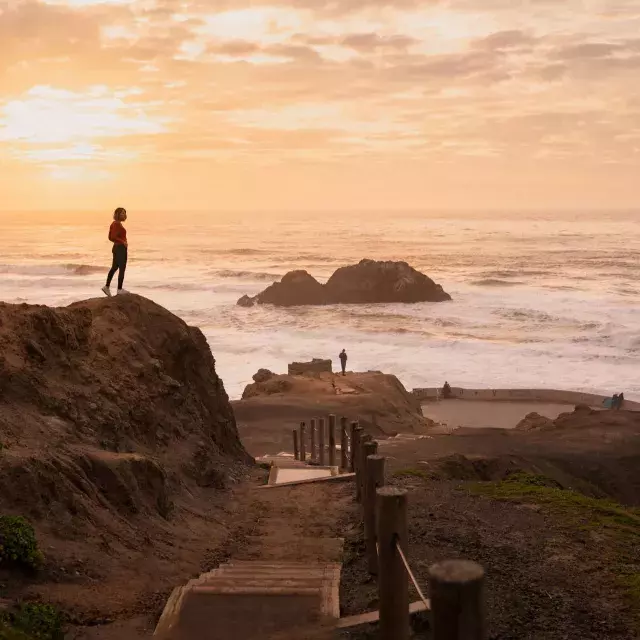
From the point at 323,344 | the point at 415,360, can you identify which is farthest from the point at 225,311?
the point at 415,360

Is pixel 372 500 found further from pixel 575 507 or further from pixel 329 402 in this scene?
pixel 329 402

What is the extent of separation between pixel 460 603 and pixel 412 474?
13868 mm

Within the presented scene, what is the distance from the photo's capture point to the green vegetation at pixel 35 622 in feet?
19.1

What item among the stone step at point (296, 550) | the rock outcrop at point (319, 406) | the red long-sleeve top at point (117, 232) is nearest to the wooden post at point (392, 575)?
the stone step at point (296, 550)

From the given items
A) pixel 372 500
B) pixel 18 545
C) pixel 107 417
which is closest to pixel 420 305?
pixel 107 417

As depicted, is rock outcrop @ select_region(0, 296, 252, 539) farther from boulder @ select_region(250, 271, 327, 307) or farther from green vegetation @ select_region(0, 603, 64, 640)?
boulder @ select_region(250, 271, 327, 307)

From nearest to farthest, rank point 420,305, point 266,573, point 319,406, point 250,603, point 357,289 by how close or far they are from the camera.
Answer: point 250,603
point 266,573
point 319,406
point 420,305
point 357,289

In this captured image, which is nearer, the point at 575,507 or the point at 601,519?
the point at 601,519

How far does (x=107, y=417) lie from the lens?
12.0m

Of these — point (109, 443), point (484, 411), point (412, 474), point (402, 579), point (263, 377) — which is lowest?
point (484, 411)

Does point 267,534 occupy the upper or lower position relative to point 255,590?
lower

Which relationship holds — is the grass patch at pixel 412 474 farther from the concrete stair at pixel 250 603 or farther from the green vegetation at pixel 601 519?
the concrete stair at pixel 250 603

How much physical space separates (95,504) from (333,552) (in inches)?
121

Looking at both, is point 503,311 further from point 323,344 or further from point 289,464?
point 289,464
